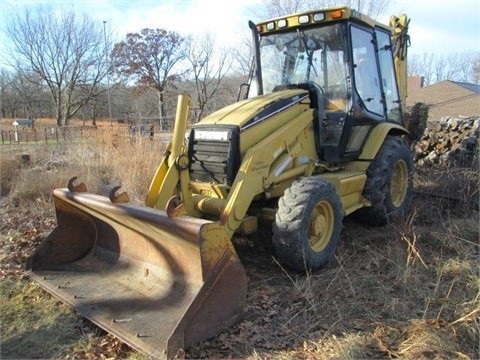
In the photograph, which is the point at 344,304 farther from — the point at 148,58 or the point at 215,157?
the point at 148,58

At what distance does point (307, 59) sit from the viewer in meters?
5.45

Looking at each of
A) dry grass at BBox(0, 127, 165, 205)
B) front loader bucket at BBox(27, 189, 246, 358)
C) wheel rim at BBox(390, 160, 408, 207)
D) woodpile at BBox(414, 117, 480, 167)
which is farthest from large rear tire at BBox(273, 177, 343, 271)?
woodpile at BBox(414, 117, 480, 167)

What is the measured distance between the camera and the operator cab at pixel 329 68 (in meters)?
5.23

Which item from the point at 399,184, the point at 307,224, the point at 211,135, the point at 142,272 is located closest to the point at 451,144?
the point at 399,184

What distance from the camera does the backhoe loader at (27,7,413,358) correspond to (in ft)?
11.1

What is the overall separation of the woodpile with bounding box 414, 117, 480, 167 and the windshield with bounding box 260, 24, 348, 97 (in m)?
3.59

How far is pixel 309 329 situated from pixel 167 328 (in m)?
1.08

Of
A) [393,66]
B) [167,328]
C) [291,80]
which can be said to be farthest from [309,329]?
[393,66]

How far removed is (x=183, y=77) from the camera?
1563 inches

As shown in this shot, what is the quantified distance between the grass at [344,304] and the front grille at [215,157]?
93 cm

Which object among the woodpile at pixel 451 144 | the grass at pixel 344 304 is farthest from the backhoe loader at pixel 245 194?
the woodpile at pixel 451 144

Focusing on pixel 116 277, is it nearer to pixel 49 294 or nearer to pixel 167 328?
pixel 49 294

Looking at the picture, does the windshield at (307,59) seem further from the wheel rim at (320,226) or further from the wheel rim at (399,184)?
the wheel rim at (320,226)

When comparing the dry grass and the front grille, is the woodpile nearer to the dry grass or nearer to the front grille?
the front grille
